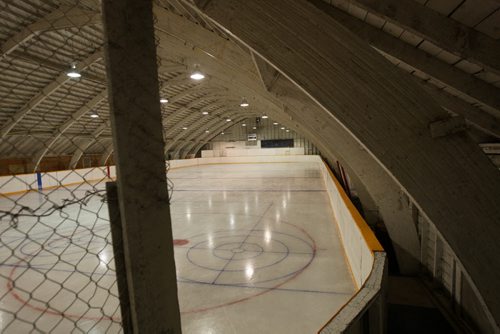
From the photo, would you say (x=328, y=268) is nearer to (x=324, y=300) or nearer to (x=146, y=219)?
(x=324, y=300)

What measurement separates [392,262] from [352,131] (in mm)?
5394

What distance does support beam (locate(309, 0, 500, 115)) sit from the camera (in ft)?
10.3

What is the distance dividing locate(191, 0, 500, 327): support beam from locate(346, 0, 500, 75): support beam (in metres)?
0.95

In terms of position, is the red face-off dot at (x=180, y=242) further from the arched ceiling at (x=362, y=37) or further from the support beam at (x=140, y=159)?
the support beam at (x=140, y=159)

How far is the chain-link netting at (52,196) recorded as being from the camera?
3428 mm

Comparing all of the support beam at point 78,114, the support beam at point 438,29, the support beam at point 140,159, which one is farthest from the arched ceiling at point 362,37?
the support beam at point 78,114

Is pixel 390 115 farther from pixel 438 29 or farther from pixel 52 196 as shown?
pixel 52 196

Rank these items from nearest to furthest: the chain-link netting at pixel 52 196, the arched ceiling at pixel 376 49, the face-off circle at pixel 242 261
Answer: the arched ceiling at pixel 376 49 → the chain-link netting at pixel 52 196 → the face-off circle at pixel 242 261

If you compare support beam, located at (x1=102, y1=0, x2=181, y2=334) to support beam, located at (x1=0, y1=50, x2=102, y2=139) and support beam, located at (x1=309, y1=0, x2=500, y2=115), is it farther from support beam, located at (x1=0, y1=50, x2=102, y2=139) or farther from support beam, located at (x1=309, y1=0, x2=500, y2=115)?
support beam, located at (x1=0, y1=50, x2=102, y2=139)

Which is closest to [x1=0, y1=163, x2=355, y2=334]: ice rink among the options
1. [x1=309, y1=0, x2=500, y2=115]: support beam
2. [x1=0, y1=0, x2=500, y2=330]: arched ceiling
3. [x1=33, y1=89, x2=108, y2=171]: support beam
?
[x1=0, y1=0, x2=500, y2=330]: arched ceiling

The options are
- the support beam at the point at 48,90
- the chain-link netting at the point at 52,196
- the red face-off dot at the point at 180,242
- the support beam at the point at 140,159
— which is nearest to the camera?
the support beam at the point at 140,159

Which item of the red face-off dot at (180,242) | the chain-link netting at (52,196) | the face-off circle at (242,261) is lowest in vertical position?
the face-off circle at (242,261)

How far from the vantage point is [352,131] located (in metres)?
1.76

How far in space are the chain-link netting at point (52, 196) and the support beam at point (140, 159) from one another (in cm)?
19
